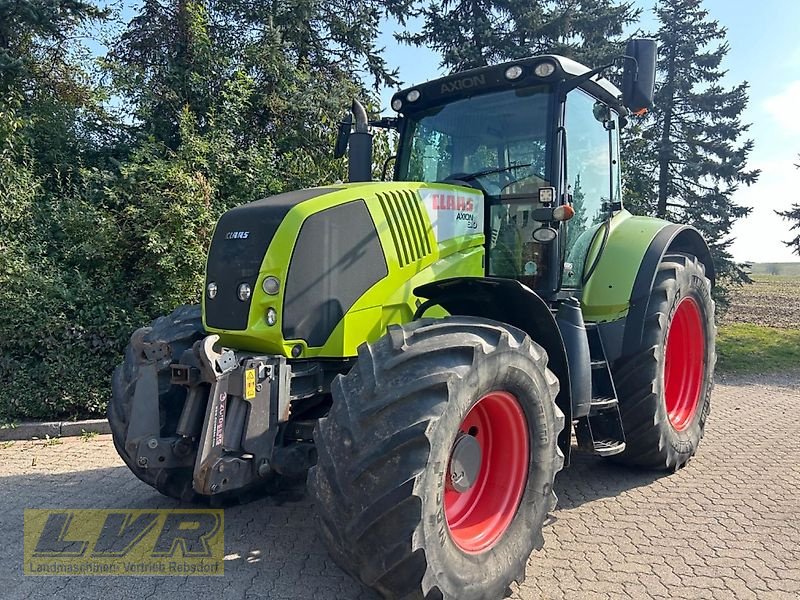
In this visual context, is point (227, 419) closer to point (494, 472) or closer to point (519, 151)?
point (494, 472)

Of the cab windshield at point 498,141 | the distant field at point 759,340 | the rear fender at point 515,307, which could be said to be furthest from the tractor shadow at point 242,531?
the distant field at point 759,340

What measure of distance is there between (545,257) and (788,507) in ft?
7.50

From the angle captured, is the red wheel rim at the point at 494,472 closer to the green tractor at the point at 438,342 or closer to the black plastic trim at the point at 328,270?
the green tractor at the point at 438,342

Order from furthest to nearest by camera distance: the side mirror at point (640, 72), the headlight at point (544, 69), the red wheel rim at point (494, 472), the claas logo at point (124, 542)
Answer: the headlight at point (544, 69), the side mirror at point (640, 72), the claas logo at point (124, 542), the red wheel rim at point (494, 472)

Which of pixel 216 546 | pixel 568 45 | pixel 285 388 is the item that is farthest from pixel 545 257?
pixel 568 45

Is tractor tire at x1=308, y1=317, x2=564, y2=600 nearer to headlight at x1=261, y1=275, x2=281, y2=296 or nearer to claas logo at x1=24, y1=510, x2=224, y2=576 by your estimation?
headlight at x1=261, y1=275, x2=281, y2=296

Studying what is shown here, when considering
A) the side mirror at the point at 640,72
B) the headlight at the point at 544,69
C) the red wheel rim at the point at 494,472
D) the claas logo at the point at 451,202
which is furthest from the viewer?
the headlight at the point at 544,69

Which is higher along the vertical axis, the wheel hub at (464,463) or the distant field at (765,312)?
the wheel hub at (464,463)

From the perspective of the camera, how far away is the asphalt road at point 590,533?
3.08 metres

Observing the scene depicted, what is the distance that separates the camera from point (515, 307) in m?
3.60

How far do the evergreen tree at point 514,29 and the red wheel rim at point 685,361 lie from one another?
799cm

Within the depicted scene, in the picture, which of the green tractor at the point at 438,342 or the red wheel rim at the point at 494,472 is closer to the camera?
the green tractor at the point at 438,342

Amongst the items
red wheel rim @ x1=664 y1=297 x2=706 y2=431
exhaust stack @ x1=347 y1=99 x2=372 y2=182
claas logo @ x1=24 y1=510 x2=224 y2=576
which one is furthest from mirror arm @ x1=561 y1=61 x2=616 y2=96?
claas logo @ x1=24 y1=510 x2=224 y2=576

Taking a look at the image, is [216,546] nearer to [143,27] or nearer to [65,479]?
[65,479]
